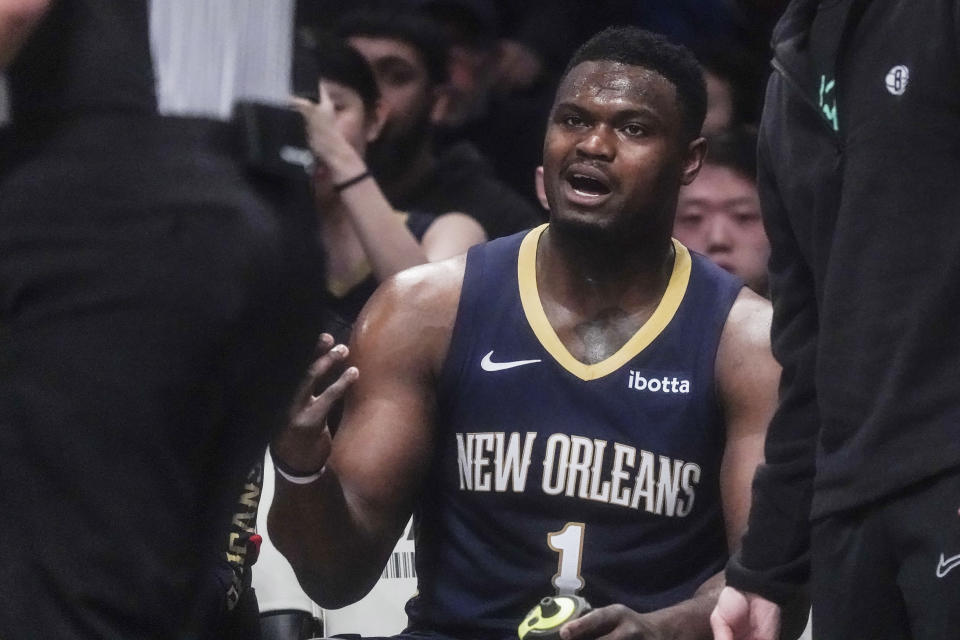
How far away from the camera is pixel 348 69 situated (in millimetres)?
5012

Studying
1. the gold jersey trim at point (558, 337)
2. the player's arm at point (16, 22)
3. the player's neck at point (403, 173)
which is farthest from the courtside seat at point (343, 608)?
the player's arm at point (16, 22)

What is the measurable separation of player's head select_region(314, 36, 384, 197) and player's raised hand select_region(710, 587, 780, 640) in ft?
8.73

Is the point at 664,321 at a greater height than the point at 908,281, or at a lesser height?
lesser

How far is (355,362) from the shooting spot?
3592mm

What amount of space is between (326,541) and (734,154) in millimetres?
1806

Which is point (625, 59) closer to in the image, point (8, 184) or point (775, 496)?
point (775, 496)

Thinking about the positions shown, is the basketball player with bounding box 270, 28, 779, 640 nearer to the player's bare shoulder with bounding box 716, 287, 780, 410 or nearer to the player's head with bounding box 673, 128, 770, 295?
the player's bare shoulder with bounding box 716, 287, 780, 410

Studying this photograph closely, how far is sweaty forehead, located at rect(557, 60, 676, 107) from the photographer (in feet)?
11.9

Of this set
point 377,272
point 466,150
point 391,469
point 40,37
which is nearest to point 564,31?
point 466,150

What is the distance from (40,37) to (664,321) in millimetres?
1995

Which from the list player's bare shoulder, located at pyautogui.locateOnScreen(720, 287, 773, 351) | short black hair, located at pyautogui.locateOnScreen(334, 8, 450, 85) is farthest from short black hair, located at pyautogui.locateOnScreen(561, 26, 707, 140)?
short black hair, located at pyautogui.locateOnScreen(334, 8, 450, 85)

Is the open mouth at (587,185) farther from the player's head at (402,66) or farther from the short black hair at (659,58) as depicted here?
the player's head at (402,66)

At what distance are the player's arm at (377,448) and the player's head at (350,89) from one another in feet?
4.80

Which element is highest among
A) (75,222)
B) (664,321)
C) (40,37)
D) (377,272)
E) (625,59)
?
(40,37)
